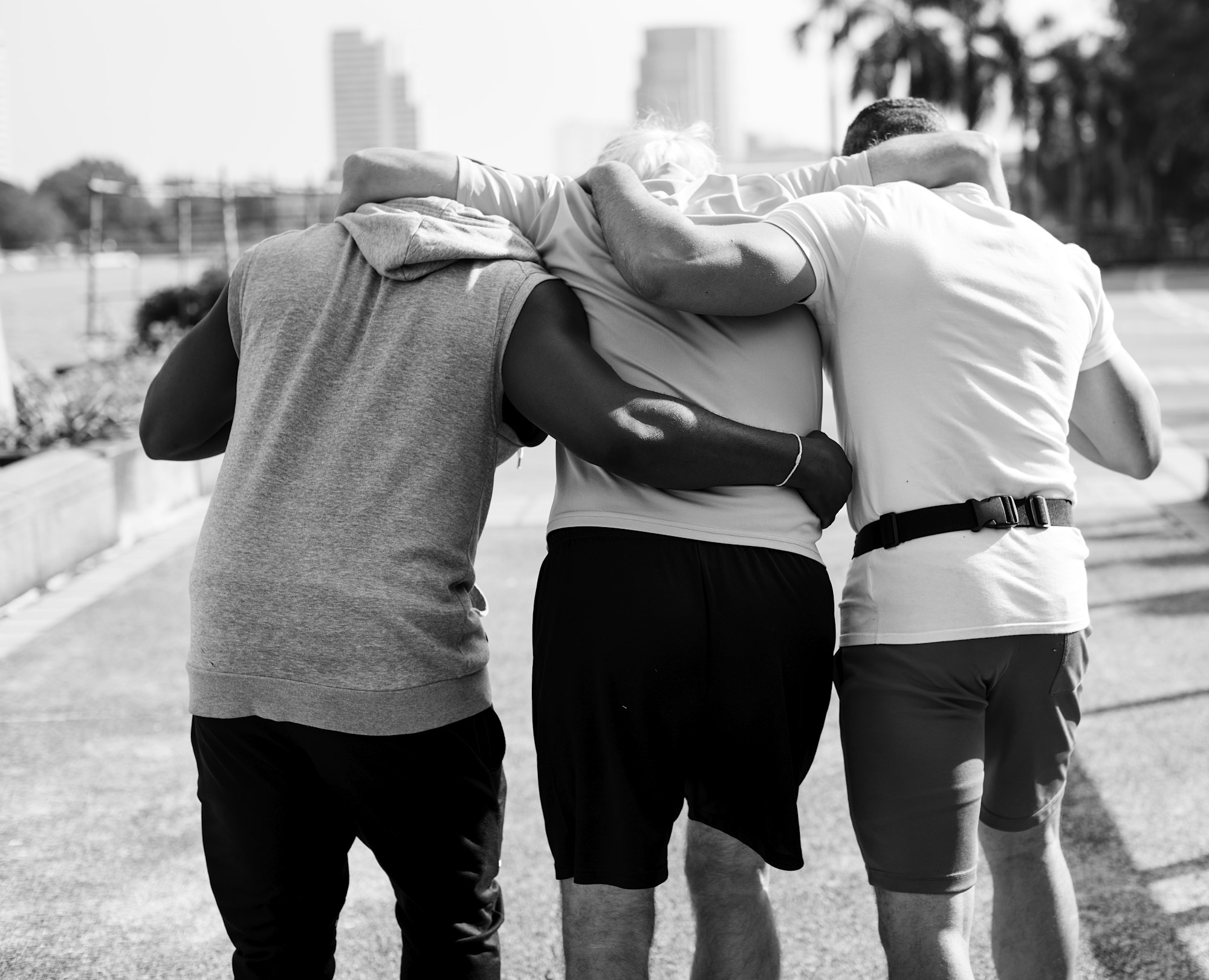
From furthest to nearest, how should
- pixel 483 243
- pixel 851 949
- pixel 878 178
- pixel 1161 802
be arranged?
1. pixel 1161 802
2. pixel 851 949
3. pixel 878 178
4. pixel 483 243

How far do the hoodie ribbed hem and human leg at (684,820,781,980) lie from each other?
56 cm

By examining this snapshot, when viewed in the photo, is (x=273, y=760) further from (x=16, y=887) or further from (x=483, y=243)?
(x=16, y=887)

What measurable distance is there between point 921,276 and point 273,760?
51.9 inches

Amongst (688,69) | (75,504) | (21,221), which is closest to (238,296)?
(688,69)

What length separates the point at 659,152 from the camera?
250 cm

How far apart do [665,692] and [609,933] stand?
1.39 feet

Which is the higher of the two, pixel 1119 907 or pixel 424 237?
pixel 424 237

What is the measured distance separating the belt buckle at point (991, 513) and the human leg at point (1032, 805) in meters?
0.20

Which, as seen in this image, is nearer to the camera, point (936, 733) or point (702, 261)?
point (702, 261)

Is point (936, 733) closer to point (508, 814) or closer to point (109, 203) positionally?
point (508, 814)

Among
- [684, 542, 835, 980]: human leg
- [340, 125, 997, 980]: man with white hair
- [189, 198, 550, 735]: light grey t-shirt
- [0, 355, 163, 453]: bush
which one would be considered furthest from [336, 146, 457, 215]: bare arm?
[0, 355, 163, 453]: bush

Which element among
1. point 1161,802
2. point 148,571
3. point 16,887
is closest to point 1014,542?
point 1161,802

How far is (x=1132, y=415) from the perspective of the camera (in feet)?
8.48

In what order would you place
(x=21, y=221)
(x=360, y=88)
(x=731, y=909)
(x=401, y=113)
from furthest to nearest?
(x=21, y=221), (x=360, y=88), (x=401, y=113), (x=731, y=909)
